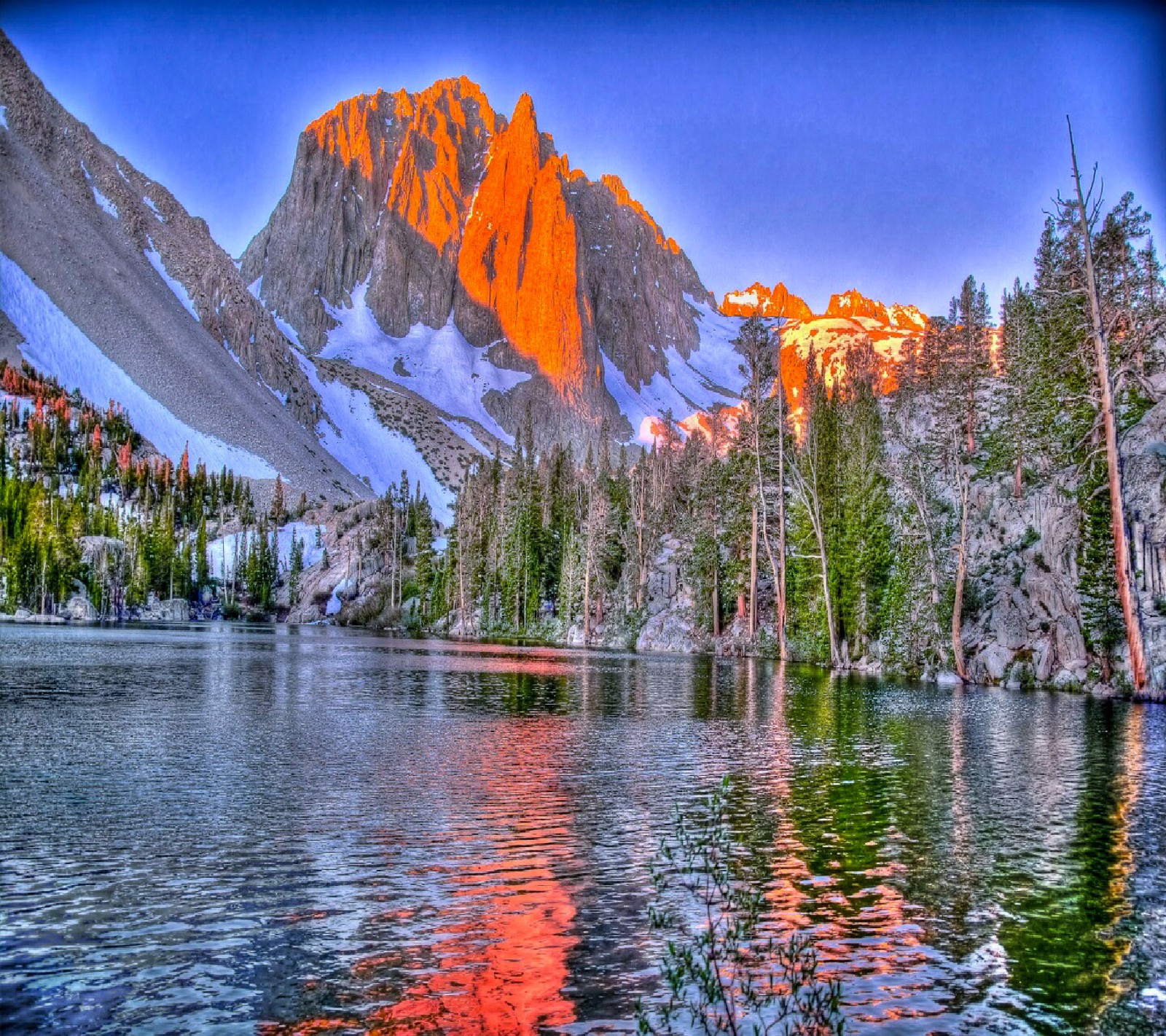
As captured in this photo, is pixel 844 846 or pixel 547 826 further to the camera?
pixel 547 826

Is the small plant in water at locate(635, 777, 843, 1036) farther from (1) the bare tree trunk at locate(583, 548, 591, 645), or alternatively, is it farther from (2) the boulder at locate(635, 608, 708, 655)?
(1) the bare tree trunk at locate(583, 548, 591, 645)

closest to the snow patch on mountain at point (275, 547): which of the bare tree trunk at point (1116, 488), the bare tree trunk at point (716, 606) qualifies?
the bare tree trunk at point (716, 606)

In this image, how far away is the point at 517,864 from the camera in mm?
9883

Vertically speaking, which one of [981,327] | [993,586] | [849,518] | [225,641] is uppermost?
[981,327]

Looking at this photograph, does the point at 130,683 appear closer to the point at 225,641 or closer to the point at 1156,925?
the point at 1156,925

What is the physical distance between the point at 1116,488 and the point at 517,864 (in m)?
28.0

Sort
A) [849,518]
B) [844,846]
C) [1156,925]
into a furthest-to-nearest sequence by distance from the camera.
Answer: [849,518] < [844,846] < [1156,925]

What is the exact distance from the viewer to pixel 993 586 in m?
41.9

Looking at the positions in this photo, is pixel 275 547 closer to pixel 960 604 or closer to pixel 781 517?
pixel 781 517

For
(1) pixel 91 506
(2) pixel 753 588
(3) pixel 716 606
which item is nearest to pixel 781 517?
(2) pixel 753 588

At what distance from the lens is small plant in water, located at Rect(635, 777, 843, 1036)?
20.0 feet

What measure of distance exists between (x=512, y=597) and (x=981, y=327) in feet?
171

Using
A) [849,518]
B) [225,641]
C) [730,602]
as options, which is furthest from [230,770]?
[730,602]

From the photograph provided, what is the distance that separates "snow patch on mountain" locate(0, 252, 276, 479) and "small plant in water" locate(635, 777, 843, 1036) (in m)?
178
